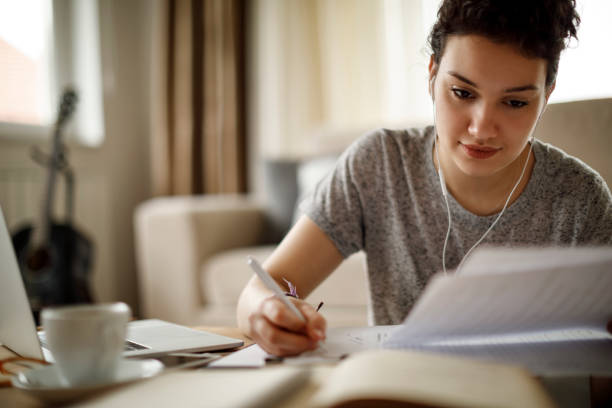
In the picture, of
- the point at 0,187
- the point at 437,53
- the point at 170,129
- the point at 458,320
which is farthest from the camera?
the point at 170,129

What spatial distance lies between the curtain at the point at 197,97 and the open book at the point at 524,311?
8.07 ft

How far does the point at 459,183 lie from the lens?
3.01 feet

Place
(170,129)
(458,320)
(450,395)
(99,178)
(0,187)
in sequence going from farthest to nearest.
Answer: (170,129), (99,178), (0,187), (458,320), (450,395)

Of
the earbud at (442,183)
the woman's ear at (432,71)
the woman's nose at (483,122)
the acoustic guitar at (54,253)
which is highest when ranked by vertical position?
the woman's ear at (432,71)

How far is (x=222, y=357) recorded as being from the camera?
56cm

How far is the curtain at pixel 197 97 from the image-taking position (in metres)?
2.86

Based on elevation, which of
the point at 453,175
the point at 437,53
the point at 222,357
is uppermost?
the point at 437,53

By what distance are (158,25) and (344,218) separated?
229 cm

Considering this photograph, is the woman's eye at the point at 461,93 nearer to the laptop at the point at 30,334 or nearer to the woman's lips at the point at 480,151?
the woman's lips at the point at 480,151

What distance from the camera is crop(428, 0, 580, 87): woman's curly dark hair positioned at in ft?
2.41

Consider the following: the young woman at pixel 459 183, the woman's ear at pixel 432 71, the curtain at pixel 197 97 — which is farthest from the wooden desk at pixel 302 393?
the curtain at pixel 197 97

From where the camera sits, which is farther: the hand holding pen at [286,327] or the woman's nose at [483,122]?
the woman's nose at [483,122]

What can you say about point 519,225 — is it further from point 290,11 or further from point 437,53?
point 290,11

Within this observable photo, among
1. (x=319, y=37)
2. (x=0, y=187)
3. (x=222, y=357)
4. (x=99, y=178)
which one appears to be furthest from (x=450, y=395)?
(x=319, y=37)
